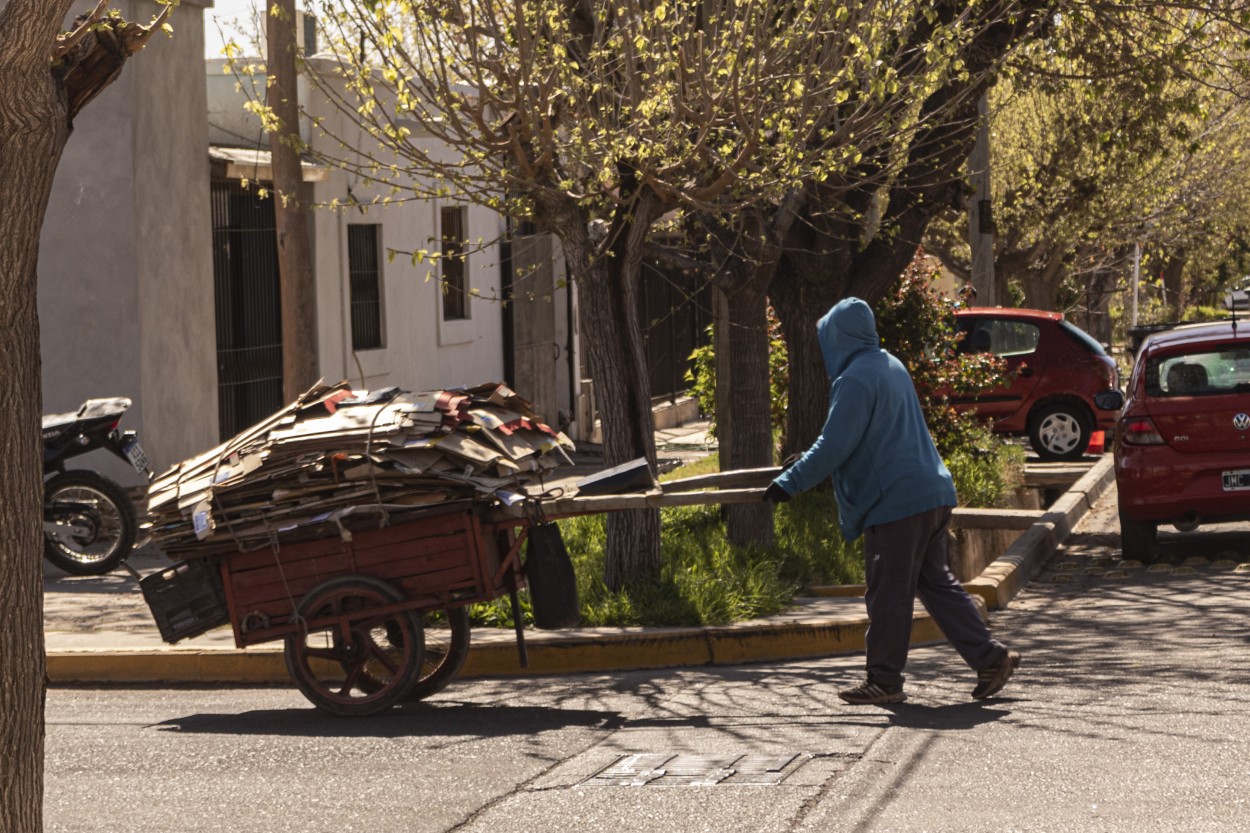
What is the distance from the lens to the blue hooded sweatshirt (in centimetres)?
778

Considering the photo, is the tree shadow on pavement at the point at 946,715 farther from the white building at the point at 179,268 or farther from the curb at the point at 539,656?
the white building at the point at 179,268

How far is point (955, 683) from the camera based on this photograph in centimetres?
841

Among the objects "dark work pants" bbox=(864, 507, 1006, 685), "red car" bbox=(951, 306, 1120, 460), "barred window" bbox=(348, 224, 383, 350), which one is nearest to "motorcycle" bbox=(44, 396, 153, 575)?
"dark work pants" bbox=(864, 507, 1006, 685)

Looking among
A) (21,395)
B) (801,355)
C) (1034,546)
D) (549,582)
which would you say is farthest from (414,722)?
(801,355)

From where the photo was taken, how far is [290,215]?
12.3m

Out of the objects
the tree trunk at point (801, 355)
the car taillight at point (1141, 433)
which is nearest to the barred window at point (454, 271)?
the tree trunk at point (801, 355)

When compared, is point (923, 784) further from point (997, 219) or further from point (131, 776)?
point (997, 219)

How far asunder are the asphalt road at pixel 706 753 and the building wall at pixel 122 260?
5734 mm

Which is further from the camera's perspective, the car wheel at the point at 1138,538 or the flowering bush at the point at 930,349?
the flowering bush at the point at 930,349

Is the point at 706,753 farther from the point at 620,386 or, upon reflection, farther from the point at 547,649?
the point at 620,386

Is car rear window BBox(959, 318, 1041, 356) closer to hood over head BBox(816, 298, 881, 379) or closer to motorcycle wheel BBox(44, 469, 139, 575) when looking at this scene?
motorcycle wheel BBox(44, 469, 139, 575)

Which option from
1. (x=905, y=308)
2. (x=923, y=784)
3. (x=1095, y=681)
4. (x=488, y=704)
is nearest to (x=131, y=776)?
(x=488, y=704)

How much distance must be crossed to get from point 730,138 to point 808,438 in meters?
4.12

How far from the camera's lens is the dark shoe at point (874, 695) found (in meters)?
7.85
